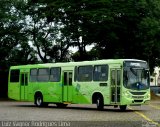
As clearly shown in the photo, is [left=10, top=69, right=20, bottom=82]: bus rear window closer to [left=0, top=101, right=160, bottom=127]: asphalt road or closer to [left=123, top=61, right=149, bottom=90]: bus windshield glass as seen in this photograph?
[left=0, top=101, right=160, bottom=127]: asphalt road

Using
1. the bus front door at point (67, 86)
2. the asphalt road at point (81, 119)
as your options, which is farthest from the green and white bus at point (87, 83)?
the asphalt road at point (81, 119)

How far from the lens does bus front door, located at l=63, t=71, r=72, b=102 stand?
3238cm

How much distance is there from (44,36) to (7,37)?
15.3ft

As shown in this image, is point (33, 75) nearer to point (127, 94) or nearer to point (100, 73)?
point (100, 73)

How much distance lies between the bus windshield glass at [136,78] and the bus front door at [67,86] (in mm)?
4927

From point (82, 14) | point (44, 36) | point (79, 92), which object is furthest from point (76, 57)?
point (79, 92)

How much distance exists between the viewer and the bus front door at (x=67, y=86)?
3238cm

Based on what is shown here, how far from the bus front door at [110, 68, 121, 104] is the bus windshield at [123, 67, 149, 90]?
0.41 meters

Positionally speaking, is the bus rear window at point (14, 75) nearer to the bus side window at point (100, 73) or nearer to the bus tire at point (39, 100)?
the bus tire at point (39, 100)

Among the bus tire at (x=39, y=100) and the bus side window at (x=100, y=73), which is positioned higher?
the bus side window at (x=100, y=73)

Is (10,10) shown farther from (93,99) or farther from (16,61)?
(93,99)

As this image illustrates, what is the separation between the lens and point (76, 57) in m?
62.0

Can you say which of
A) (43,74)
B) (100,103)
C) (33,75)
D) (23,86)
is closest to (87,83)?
(100,103)

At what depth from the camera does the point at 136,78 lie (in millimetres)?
28719
